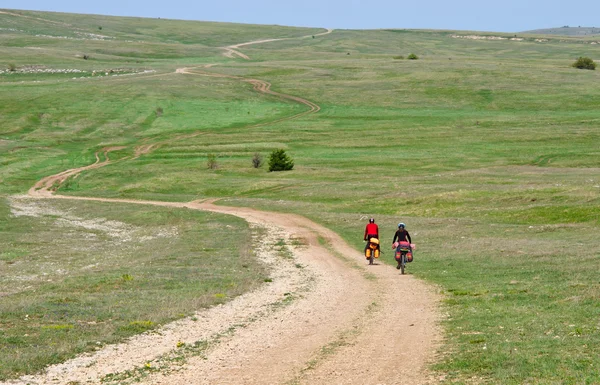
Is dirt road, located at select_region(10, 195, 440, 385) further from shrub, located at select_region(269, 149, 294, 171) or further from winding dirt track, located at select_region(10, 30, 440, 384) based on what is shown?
shrub, located at select_region(269, 149, 294, 171)

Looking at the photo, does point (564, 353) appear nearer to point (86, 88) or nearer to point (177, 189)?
point (177, 189)

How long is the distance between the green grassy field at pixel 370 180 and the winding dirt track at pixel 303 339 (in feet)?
3.28

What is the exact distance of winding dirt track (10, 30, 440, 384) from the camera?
1783cm

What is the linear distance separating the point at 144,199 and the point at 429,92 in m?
105

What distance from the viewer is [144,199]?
77250 mm

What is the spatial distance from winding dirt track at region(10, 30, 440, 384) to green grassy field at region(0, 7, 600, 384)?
3.28ft

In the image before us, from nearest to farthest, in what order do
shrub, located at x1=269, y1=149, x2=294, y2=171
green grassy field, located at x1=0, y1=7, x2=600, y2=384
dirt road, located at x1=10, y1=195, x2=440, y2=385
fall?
dirt road, located at x1=10, y1=195, x2=440, y2=385 → green grassy field, located at x1=0, y1=7, x2=600, y2=384 → shrub, located at x1=269, y1=149, x2=294, y2=171

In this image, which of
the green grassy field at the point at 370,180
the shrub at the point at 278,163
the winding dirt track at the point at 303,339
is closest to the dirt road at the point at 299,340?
the winding dirt track at the point at 303,339

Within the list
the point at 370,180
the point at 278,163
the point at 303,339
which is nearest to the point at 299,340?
the point at 303,339

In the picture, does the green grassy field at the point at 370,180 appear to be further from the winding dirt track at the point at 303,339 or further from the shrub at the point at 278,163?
the shrub at the point at 278,163

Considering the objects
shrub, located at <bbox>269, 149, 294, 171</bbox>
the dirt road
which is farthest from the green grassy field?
shrub, located at <bbox>269, 149, 294, 171</bbox>

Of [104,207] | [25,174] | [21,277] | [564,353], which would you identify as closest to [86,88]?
A: [25,174]

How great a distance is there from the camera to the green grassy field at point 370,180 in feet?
73.8

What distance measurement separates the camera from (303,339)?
2172 centimetres
